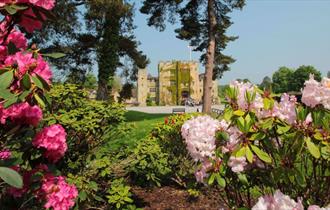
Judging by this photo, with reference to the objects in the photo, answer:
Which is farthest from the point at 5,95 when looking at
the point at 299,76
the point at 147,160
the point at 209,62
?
the point at 299,76

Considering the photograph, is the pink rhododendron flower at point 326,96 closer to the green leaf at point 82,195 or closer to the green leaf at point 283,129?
the green leaf at point 283,129

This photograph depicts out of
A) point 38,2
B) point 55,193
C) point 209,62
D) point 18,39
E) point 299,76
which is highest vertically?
point 299,76

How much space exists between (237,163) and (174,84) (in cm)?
7024

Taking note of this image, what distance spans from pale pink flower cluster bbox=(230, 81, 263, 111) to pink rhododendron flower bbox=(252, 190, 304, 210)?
0.50 meters

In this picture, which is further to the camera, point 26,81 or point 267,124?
point 267,124

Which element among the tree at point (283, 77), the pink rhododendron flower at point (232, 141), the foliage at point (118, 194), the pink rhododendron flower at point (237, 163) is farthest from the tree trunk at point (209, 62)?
the tree at point (283, 77)

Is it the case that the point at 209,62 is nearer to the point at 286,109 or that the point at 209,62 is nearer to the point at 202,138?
the point at 202,138

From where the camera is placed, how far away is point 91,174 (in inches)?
183

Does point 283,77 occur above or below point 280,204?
above

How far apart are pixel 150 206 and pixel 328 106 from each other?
394cm

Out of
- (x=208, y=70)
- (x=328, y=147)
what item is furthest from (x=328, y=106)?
(x=208, y=70)

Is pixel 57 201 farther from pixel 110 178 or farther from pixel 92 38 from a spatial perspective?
pixel 92 38

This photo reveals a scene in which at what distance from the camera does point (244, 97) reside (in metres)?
2.01

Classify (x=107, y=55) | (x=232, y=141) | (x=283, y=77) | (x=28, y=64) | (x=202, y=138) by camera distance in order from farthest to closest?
1. (x=283, y=77)
2. (x=107, y=55)
3. (x=202, y=138)
4. (x=232, y=141)
5. (x=28, y=64)
